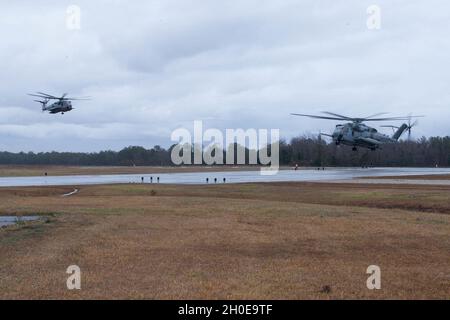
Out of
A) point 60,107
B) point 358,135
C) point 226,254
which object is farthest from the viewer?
point 60,107

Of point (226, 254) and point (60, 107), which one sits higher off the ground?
point (60, 107)

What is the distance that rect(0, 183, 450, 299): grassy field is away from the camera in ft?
37.9

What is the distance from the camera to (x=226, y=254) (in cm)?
1617

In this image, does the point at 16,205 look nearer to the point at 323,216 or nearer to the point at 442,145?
the point at 323,216

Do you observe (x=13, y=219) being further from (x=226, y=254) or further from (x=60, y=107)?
(x=60, y=107)

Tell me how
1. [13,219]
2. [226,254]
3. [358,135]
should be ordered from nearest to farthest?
[226,254]
[13,219]
[358,135]

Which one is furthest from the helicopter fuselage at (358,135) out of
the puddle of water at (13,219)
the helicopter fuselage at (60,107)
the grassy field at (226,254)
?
the puddle of water at (13,219)

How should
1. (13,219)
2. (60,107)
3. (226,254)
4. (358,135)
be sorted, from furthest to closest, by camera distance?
(60,107) < (358,135) < (13,219) < (226,254)

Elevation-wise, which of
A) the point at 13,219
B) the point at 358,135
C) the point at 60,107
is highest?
the point at 60,107

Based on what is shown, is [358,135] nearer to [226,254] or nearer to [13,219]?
[13,219]

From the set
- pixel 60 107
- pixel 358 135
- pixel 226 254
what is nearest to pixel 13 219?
pixel 226 254

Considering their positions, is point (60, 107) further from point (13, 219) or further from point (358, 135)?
point (13, 219)

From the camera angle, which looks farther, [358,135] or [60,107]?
[60,107]
